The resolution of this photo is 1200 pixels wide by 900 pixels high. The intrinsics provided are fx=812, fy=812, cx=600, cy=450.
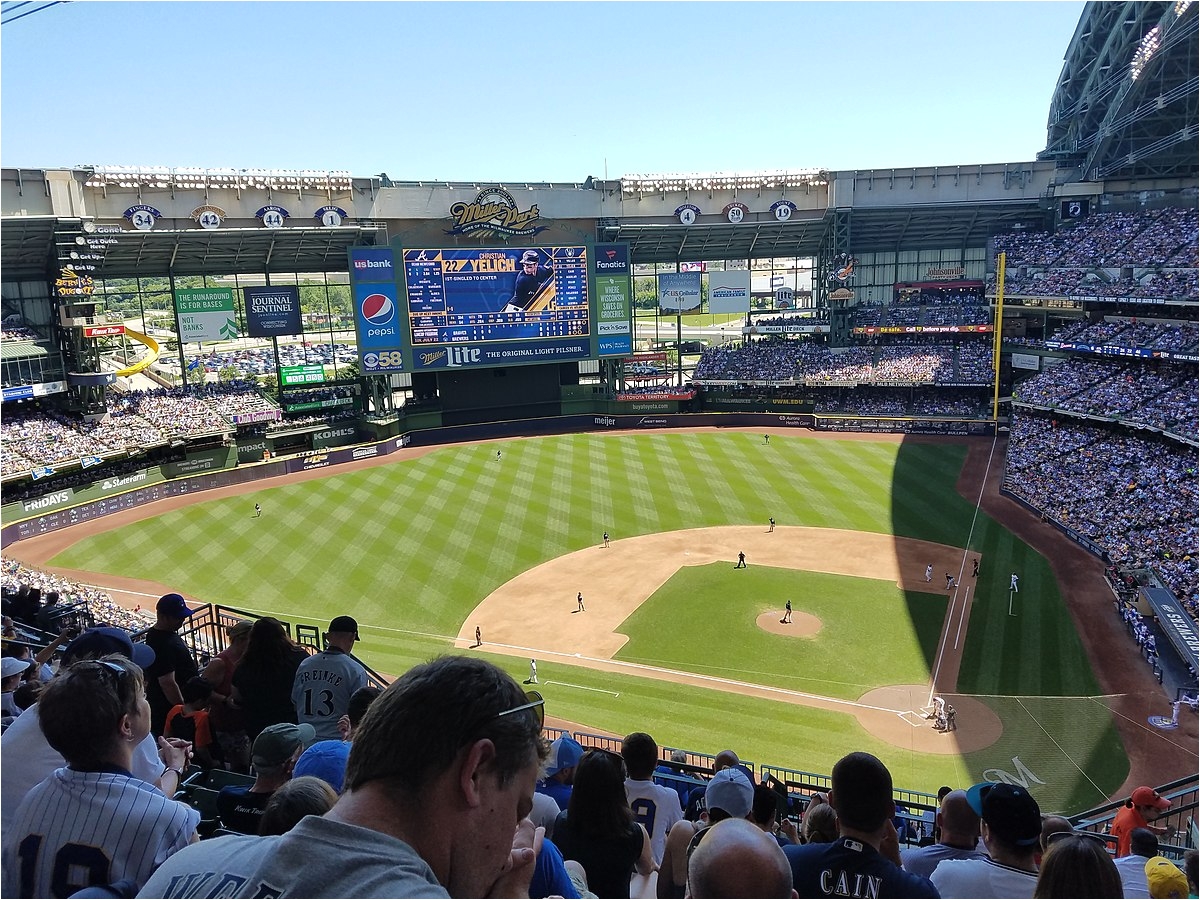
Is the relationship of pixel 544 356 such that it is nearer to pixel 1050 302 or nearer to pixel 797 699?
pixel 1050 302

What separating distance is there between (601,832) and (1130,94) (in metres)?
58.6

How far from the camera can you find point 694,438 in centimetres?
5516

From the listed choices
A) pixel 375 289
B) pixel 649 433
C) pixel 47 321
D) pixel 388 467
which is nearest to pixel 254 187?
pixel 375 289

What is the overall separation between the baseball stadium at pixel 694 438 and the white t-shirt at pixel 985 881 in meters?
6.56

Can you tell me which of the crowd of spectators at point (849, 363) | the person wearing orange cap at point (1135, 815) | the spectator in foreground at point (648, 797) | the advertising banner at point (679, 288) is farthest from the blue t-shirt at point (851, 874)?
the advertising banner at point (679, 288)

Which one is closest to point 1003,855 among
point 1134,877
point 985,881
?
point 985,881

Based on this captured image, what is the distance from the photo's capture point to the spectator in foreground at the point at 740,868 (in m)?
3.01

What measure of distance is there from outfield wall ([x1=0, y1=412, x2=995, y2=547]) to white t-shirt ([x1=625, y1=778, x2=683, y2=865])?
39.1 metres

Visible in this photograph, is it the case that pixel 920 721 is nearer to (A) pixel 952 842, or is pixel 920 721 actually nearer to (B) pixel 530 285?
(A) pixel 952 842

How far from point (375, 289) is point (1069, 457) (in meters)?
42.1

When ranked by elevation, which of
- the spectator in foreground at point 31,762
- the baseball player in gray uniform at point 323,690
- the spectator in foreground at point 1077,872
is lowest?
the baseball player in gray uniform at point 323,690

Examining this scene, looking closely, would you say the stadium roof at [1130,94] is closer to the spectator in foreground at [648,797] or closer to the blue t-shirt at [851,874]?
the spectator in foreground at [648,797]

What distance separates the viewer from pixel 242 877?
7.35 ft

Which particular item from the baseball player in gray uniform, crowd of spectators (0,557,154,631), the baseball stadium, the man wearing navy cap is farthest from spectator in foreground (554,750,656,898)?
crowd of spectators (0,557,154,631)
